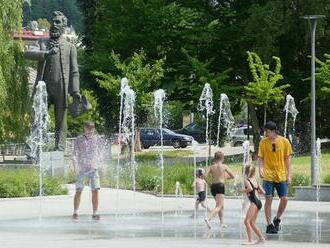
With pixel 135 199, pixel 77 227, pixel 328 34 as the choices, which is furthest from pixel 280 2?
pixel 77 227

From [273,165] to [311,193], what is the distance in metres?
8.84

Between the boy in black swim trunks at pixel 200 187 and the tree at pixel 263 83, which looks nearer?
the boy in black swim trunks at pixel 200 187

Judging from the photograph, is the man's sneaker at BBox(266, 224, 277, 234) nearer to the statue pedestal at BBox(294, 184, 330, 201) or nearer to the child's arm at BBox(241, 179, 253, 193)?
the child's arm at BBox(241, 179, 253, 193)

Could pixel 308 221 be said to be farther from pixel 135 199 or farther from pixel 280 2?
pixel 280 2

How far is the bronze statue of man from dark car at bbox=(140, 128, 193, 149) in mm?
30082

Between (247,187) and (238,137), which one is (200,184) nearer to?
(247,187)

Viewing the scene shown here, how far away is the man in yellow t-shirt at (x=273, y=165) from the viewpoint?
15.0 metres

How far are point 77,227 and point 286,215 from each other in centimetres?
491

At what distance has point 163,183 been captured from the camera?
26.6 metres

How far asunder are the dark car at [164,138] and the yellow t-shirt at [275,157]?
44919mm

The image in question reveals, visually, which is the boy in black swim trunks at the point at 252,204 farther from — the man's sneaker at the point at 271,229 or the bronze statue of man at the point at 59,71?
the bronze statue of man at the point at 59,71

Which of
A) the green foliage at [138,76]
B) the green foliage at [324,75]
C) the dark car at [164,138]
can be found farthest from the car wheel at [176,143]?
the green foliage at [324,75]

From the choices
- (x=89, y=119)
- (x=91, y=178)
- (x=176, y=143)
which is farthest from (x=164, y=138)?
(x=91, y=178)

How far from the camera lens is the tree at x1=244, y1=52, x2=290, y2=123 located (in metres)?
43.3
